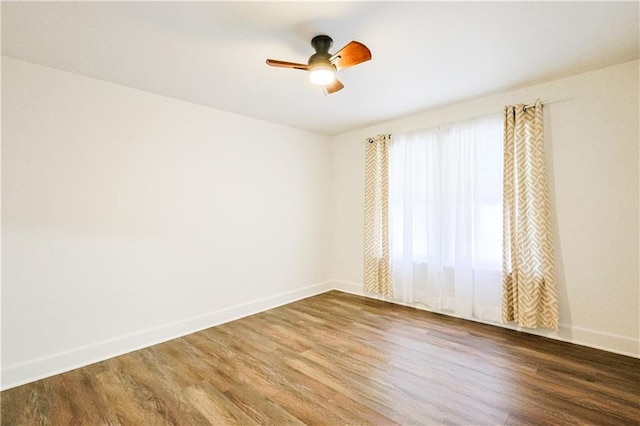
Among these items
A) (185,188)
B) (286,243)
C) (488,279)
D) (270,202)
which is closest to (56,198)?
(185,188)

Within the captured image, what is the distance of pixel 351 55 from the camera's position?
1855 mm

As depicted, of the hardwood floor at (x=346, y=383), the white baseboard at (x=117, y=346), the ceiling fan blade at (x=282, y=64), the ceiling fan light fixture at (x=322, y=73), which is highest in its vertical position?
the ceiling fan blade at (x=282, y=64)

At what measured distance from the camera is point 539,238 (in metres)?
2.77

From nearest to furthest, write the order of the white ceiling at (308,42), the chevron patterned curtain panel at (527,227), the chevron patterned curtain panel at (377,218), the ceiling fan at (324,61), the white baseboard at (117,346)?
the white ceiling at (308,42)
the ceiling fan at (324,61)
the white baseboard at (117,346)
the chevron patterned curtain panel at (527,227)
the chevron patterned curtain panel at (377,218)

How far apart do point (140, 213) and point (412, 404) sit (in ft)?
9.45

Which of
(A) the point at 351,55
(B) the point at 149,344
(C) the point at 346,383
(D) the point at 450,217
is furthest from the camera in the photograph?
(D) the point at 450,217

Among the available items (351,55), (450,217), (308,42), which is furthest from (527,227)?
(308,42)

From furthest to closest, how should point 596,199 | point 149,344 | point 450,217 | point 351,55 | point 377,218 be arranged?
point 377,218, point 450,217, point 149,344, point 596,199, point 351,55

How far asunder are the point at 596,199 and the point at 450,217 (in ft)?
4.22

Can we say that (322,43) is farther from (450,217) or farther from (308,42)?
(450,217)

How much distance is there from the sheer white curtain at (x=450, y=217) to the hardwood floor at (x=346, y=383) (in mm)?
520

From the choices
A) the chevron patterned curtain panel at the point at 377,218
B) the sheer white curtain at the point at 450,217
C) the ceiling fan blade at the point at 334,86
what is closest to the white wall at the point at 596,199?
the sheer white curtain at the point at 450,217

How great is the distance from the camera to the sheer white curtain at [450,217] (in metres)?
3.13

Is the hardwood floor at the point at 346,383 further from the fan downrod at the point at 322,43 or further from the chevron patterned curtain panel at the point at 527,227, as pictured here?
the fan downrod at the point at 322,43
